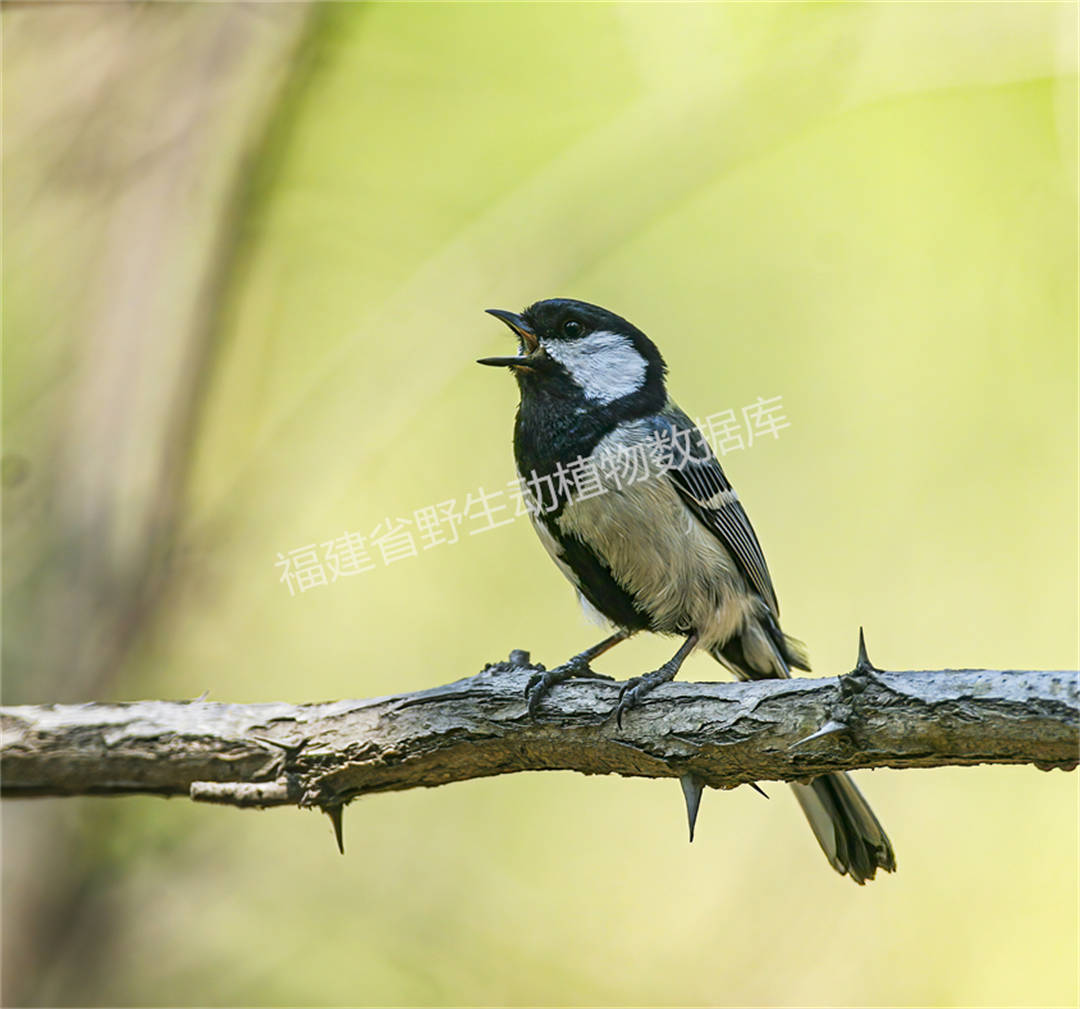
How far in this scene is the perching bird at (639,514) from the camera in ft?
9.83

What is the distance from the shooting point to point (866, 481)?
507 centimetres

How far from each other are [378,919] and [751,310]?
4.00 metres

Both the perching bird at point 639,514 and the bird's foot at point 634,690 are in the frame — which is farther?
the perching bird at point 639,514

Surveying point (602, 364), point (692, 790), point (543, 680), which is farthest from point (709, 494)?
point (692, 790)

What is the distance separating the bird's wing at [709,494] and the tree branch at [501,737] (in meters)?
0.82

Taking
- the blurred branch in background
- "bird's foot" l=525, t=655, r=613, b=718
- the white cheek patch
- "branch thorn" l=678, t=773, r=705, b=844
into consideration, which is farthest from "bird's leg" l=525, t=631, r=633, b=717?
the blurred branch in background

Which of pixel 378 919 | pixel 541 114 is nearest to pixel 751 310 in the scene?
pixel 541 114

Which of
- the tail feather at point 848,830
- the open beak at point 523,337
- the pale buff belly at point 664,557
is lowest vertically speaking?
the tail feather at point 848,830

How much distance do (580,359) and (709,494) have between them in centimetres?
67

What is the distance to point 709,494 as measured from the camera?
10.6 feet

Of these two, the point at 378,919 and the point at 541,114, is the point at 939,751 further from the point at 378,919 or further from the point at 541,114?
the point at 541,114

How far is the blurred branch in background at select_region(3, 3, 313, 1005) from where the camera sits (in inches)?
159

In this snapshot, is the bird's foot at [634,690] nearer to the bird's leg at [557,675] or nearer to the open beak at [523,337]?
the bird's leg at [557,675]

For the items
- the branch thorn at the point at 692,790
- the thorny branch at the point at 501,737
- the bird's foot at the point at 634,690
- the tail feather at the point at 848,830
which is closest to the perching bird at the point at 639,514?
the tail feather at the point at 848,830
